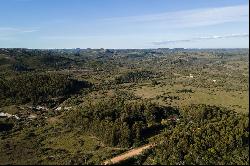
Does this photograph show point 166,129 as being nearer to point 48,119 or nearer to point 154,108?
point 154,108

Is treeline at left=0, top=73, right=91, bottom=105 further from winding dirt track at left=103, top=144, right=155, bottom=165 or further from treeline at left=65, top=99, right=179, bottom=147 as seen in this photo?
winding dirt track at left=103, top=144, right=155, bottom=165

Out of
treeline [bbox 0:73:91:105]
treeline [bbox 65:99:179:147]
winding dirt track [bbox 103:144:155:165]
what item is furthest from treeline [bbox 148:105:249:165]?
treeline [bbox 0:73:91:105]

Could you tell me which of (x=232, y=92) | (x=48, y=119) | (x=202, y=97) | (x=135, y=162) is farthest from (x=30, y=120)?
(x=232, y=92)

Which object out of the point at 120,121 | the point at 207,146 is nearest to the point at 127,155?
the point at 207,146

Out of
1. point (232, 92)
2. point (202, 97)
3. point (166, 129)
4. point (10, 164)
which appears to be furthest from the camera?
point (232, 92)

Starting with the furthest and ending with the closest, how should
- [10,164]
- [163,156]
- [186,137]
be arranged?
[186,137], [163,156], [10,164]

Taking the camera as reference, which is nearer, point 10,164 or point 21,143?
point 10,164
